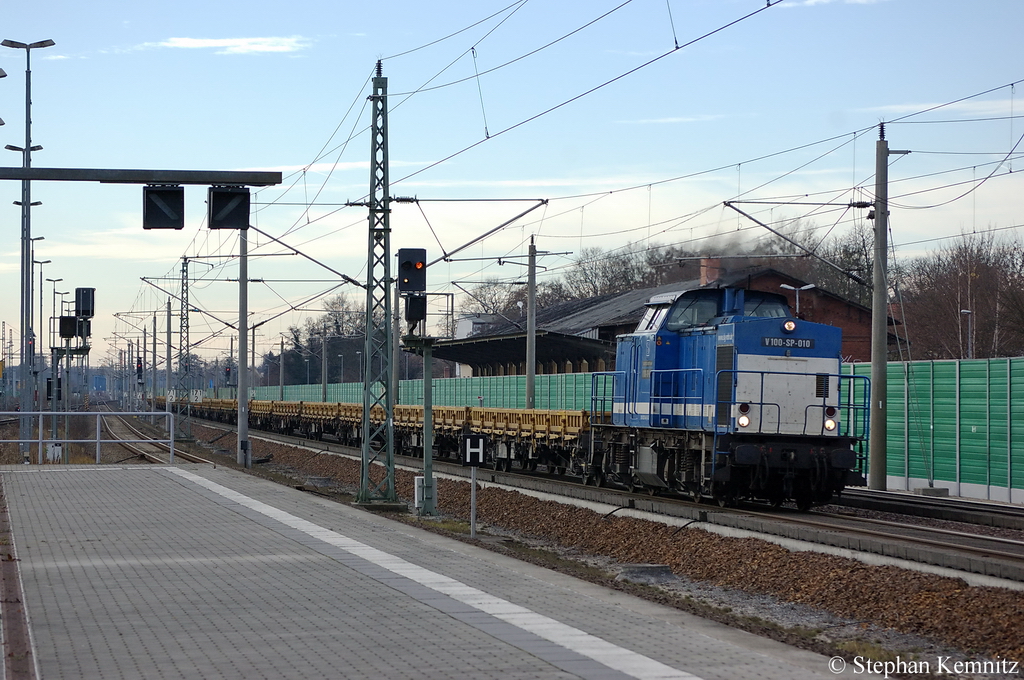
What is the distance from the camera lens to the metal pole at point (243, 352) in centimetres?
3631

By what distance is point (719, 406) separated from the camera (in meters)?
17.9

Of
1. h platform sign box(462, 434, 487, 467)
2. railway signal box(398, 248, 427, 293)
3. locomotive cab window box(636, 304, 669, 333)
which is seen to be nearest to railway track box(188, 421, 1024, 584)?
h platform sign box(462, 434, 487, 467)

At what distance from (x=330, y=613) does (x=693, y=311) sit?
12.2 meters

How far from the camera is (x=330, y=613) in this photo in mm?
9156

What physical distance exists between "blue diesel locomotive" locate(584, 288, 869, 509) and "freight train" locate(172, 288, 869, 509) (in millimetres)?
18

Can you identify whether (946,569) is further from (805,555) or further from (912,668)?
(912,668)

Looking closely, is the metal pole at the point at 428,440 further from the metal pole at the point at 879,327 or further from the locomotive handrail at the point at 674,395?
the metal pole at the point at 879,327

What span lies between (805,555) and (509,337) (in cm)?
2860

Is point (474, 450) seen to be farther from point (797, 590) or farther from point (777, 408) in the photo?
point (797, 590)

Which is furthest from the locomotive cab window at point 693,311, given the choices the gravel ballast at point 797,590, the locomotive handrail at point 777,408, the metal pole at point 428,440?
the metal pole at point 428,440

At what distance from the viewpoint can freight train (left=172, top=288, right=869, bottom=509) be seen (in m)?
17.7

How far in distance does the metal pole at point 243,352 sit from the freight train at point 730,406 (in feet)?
56.4

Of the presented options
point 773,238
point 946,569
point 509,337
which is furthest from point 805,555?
point 509,337

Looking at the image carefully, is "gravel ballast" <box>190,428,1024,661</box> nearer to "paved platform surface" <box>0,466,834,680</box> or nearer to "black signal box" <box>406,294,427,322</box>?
"paved platform surface" <box>0,466,834,680</box>
